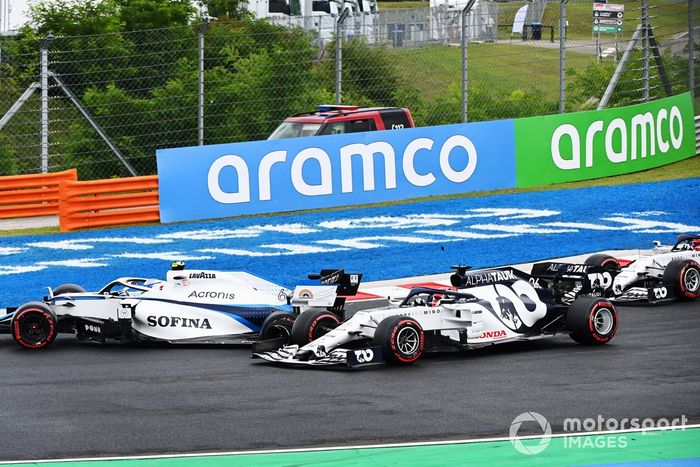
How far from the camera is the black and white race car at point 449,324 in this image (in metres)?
11.0

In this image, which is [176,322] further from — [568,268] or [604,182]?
[604,182]

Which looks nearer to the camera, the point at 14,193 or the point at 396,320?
the point at 396,320

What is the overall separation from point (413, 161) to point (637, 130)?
5174 millimetres

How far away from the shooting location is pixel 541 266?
13336mm

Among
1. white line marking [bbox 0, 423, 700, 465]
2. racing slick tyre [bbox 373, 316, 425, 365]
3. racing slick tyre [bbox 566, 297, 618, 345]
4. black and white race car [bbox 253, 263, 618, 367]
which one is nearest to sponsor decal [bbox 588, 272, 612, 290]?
black and white race car [bbox 253, 263, 618, 367]

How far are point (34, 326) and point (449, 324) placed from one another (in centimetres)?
411

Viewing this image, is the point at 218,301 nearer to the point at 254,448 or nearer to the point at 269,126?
the point at 254,448

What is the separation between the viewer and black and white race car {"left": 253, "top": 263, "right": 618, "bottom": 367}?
11.0 metres

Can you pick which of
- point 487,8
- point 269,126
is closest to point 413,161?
point 269,126

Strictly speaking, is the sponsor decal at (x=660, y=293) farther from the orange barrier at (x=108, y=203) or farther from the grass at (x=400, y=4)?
the grass at (x=400, y=4)

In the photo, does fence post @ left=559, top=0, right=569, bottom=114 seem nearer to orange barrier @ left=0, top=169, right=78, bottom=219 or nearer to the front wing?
orange barrier @ left=0, top=169, right=78, bottom=219

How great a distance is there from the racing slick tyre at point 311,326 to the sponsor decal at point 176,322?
114 cm

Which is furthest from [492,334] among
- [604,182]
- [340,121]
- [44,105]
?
[604,182]

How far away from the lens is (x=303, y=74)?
2239cm
